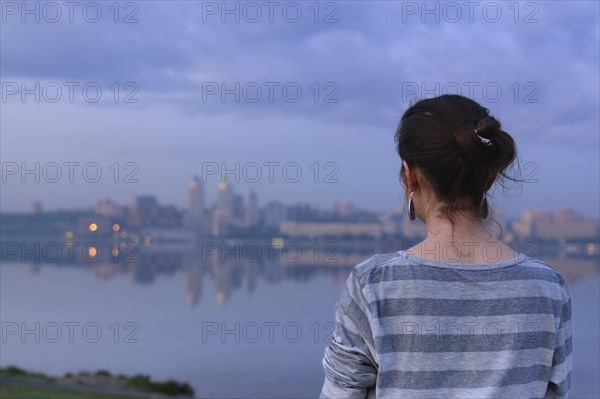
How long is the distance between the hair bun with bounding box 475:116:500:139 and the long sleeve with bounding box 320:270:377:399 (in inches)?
14.3

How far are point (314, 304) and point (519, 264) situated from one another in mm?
29564

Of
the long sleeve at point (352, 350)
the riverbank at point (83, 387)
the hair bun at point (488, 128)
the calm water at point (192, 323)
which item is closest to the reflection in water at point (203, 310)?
the calm water at point (192, 323)

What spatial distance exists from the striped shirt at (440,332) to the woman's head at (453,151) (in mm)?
141

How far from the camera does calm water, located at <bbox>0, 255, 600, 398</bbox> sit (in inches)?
781

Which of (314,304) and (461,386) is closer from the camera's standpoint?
(461,386)

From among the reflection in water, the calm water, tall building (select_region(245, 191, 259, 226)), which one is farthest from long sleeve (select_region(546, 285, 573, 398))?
tall building (select_region(245, 191, 259, 226))

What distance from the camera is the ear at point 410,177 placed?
1.55 metres

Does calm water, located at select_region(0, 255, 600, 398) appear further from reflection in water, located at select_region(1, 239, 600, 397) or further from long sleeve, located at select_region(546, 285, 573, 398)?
long sleeve, located at select_region(546, 285, 573, 398)

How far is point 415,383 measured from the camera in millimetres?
1471

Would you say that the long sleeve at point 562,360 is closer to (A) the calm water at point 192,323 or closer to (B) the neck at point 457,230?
(B) the neck at point 457,230

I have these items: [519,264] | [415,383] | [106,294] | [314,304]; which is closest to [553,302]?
[519,264]

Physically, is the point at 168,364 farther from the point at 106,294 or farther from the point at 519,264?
the point at 519,264

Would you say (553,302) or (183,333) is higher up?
(553,302)

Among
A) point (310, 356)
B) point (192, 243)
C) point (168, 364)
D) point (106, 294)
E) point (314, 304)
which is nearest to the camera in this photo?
point (168, 364)
